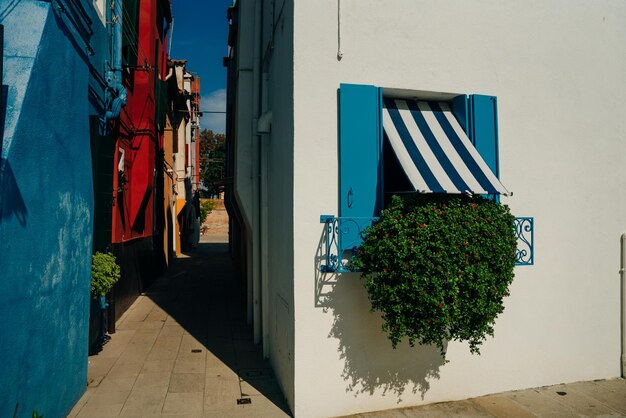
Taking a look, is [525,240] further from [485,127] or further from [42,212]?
[42,212]

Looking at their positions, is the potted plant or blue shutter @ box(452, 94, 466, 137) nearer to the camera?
blue shutter @ box(452, 94, 466, 137)

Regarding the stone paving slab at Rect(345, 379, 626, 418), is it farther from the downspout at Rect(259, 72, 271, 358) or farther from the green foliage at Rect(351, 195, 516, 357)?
the downspout at Rect(259, 72, 271, 358)

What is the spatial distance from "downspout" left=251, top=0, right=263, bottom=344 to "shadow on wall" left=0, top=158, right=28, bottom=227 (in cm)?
392

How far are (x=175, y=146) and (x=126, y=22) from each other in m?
11.5

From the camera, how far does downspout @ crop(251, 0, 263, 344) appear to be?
7.49 m

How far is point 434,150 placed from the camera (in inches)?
207

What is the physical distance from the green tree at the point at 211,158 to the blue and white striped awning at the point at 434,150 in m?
47.0

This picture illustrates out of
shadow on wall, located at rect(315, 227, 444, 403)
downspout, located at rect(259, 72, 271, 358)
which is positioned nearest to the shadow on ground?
downspout, located at rect(259, 72, 271, 358)

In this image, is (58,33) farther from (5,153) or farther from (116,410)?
(116,410)

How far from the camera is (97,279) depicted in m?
6.48

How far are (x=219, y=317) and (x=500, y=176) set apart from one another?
655cm

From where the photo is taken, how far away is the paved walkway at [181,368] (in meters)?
5.26

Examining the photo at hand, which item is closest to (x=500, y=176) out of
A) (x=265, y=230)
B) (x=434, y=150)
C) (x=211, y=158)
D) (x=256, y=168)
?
(x=434, y=150)

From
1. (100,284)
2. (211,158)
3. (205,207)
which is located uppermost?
(211,158)
